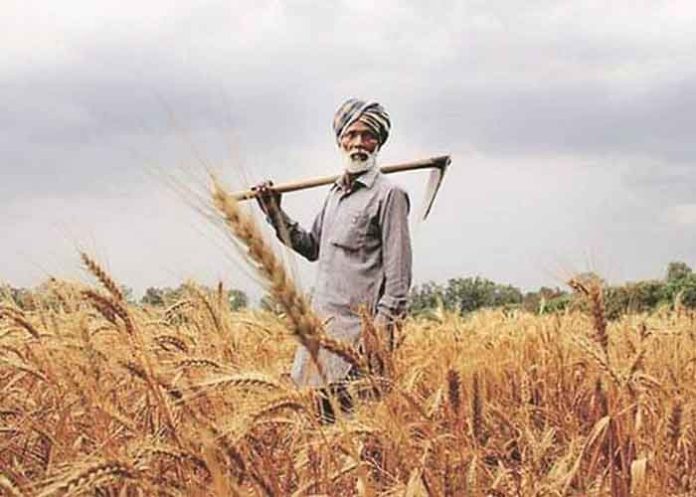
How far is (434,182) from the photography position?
163 inches

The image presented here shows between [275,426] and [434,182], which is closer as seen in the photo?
[275,426]

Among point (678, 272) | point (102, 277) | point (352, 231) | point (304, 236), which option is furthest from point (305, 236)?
point (678, 272)

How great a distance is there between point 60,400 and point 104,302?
428 mm

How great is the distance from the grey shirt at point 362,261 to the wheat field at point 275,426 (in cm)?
26

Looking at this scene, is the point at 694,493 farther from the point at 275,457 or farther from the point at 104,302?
the point at 104,302

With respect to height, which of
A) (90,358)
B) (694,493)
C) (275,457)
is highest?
(90,358)

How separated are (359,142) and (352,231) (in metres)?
0.30

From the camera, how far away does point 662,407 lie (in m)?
2.99

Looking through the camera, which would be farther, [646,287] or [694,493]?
[646,287]

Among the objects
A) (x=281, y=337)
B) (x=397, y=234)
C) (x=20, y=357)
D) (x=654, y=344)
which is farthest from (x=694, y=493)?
(x=654, y=344)

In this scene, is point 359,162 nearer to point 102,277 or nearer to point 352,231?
point 352,231

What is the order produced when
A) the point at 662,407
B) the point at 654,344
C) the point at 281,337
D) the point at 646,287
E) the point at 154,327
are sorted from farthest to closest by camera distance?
the point at 646,287 < the point at 654,344 < the point at 281,337 < the point at 154,327 < the point at 662,407

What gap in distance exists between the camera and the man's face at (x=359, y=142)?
356 centimetres

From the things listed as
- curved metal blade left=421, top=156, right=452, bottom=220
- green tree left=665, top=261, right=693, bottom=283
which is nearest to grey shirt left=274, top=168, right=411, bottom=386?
curved metal blade left=421, top=156, right=452, bottom=220
